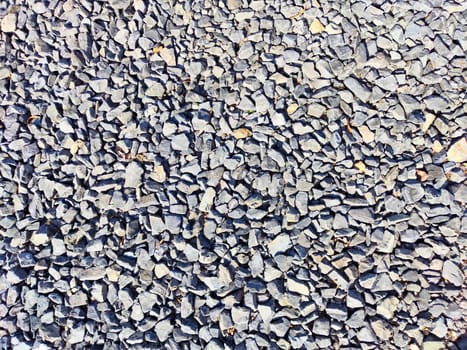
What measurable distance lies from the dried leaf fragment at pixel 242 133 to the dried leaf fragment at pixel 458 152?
0.97m

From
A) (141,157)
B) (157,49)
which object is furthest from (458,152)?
(157,49)

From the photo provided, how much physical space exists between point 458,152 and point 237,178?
1068 mm

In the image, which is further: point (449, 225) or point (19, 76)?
point (19, 76)

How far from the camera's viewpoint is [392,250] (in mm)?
2318

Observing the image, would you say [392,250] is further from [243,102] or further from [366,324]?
[243,102]

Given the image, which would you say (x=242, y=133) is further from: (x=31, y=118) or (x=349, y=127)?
(x=31, y=118)

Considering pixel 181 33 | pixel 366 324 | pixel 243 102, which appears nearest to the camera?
pixel 366 324

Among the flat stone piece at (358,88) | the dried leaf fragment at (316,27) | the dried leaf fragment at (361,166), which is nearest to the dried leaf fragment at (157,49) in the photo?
the dried leaf fragment at (316,27)

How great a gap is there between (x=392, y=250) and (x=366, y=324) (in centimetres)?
35

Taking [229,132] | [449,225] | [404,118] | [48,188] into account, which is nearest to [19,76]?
[48,188]

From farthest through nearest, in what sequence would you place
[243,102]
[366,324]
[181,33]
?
[181,33] < [243,102] < [366,324]

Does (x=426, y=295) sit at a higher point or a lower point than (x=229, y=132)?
lower

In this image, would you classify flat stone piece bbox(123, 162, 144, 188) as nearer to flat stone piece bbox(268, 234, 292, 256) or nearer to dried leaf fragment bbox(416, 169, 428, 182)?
flat stone piece bbox(268, 234, 292, 256)

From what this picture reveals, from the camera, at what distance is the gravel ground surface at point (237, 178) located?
2266 mm
